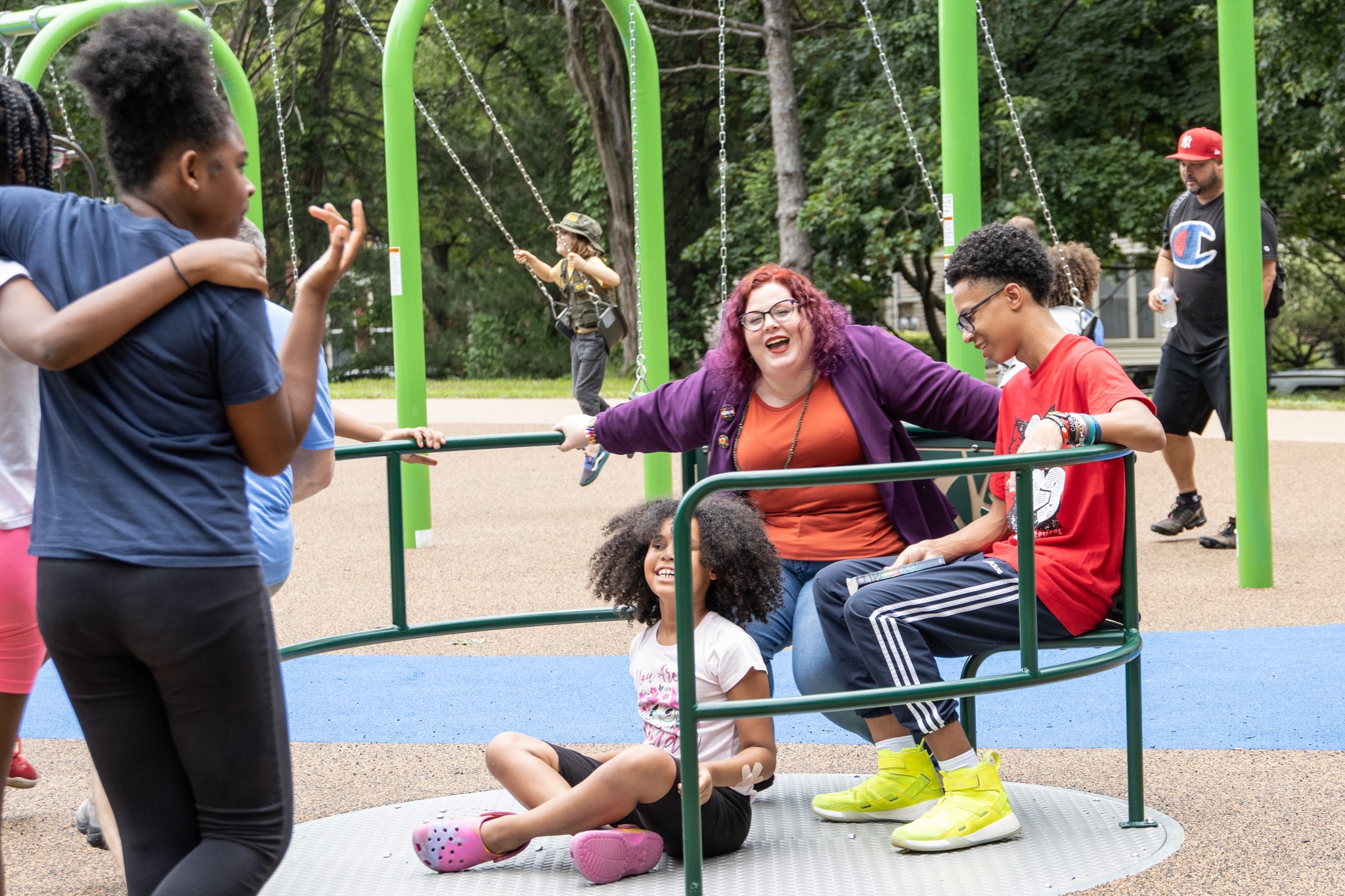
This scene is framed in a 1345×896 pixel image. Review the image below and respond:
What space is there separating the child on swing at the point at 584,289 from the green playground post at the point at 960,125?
11.8 feet

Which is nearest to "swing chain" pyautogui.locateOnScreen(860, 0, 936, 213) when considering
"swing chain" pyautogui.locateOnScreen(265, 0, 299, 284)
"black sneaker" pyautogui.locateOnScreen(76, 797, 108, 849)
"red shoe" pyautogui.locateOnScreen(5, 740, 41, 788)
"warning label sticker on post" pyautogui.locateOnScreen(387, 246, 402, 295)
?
"warning label sticker on post" pyautogui.locateOnScreen(387, 246, 402, 295)

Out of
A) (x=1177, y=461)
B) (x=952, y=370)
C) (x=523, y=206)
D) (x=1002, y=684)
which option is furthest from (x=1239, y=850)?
(x=523, y=206)

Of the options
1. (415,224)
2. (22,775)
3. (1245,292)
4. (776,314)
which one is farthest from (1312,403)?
(22,775)

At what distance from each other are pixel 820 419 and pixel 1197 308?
423 cm

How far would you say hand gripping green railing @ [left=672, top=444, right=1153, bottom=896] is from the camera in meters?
2.80

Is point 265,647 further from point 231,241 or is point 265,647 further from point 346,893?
point 346,893

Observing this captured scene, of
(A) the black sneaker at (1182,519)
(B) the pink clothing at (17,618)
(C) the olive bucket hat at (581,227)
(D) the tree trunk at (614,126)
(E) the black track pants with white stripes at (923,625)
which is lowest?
(A) the black sneaker at (1182,519)

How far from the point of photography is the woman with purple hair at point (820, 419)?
3779 millimetres

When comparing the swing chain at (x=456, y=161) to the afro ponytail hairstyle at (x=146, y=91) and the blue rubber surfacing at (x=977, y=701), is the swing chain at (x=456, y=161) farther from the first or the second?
the afro ponytail hairstyle at (x=146, y=91)

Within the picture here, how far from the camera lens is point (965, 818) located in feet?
11.1

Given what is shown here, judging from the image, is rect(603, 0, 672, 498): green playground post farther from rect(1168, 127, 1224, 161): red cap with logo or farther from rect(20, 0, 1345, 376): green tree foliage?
rect(20, 0, 1345, 376): green tree foliage

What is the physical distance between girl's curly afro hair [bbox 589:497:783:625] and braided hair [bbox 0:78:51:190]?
159 cm

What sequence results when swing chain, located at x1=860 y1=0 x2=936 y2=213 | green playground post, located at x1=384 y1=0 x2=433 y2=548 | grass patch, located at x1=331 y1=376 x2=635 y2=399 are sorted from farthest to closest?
grass patch, located at x1=331 y1=376 x2=635 y2=399
swing chain, located at x1=860 y1=0 x2=936 y2=213
green playground post, located at x1=384 y1=0 x2=433 y2=548

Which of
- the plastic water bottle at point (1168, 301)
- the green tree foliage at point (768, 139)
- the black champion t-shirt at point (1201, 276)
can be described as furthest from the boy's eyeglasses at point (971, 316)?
the green tree foliage at point (768, 139)
